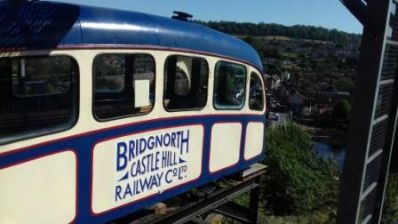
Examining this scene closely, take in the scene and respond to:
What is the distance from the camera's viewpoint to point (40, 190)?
4242mm

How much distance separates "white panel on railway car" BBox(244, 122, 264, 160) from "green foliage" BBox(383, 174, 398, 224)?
14.9 ft

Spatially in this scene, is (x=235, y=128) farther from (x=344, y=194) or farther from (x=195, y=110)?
(x=344, y=194)

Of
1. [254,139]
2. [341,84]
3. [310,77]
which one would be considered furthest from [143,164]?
[310,77]

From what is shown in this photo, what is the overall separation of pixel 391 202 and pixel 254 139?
5.48 meters

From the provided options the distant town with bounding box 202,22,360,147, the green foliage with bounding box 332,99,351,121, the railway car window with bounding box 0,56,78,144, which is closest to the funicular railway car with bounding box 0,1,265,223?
the railway car window with bounding box 0,56,78,144

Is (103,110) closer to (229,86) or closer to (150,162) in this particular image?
(150,162)

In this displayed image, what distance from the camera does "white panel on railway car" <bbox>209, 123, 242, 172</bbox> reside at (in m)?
6.56

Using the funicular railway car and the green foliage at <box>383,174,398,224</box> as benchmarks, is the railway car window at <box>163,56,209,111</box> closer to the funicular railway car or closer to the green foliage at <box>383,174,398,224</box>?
the funicular railway car

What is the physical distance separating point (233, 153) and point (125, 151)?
2329 mm

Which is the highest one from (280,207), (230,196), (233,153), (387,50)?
(387,50)

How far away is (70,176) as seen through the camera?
448cm

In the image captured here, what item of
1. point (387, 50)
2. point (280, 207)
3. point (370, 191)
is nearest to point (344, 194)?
point (370, 191)

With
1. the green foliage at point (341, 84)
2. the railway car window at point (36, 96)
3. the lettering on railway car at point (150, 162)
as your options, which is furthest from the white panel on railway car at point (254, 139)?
the green foliage at point (341, 84)

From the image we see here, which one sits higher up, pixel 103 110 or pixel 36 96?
pixel 36 96
